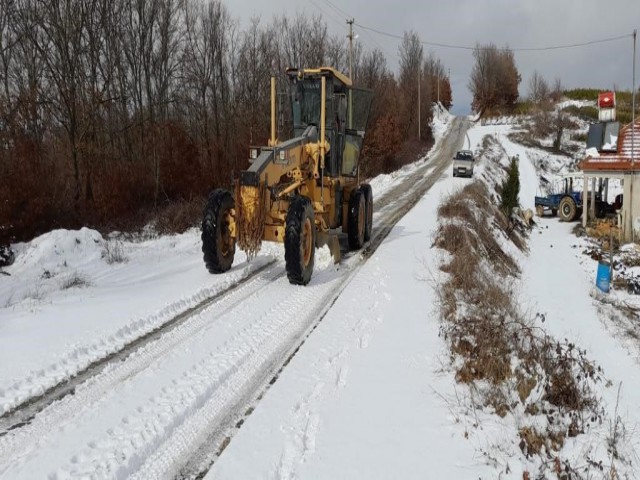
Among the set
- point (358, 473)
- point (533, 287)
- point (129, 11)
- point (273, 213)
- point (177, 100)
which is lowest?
point (533, 287)

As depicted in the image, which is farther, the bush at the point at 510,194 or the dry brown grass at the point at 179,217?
the bush at the point at 510,194

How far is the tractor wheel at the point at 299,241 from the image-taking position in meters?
8.23

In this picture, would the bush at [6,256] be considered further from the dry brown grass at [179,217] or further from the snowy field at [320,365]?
the dry brown grass at [179,217]

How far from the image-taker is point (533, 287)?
14.1m

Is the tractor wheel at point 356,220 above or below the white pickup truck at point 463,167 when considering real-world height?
below

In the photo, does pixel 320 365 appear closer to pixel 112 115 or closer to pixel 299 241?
pixel 299 241

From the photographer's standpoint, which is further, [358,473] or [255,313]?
[255,313]

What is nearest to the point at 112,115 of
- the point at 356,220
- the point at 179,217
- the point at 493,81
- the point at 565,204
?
the point at 179,217

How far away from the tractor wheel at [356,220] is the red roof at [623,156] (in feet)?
51.7

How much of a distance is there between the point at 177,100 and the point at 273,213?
1948cm

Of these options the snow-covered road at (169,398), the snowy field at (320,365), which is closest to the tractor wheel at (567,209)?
the snowy field at (320,365)

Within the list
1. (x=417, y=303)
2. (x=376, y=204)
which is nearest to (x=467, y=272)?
(x=417, y=303)

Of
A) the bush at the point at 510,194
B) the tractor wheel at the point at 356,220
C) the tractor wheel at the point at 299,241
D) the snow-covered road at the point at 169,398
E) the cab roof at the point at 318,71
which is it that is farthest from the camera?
the bush at the point at 510,194

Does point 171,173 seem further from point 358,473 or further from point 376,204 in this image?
point 358,473
